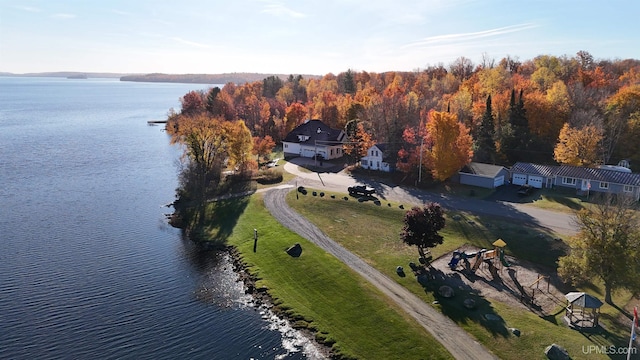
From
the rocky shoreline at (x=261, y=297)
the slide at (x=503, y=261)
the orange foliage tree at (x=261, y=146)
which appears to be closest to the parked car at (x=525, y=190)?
the slide at (x=503, y=261)

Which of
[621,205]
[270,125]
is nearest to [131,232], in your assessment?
[621,205]

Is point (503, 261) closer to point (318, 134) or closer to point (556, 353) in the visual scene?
point (556, 353)

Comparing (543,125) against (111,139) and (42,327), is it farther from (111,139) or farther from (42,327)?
(111,139)

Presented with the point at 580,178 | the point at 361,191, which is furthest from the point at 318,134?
the point at 580,178

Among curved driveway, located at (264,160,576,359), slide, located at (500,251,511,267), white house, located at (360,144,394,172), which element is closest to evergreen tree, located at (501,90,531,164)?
white house, located at (360,144,394,172)

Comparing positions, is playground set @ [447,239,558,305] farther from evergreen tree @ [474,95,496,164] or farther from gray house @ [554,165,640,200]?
evergreen tree @ [474,95,496,164]
